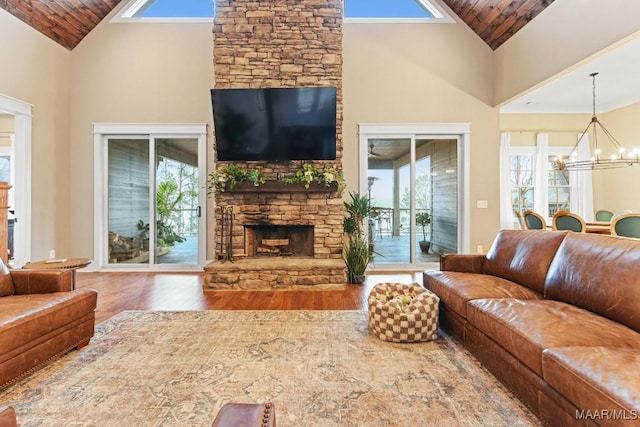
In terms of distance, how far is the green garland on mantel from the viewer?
484cm

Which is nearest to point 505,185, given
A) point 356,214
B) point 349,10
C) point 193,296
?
point 356,214

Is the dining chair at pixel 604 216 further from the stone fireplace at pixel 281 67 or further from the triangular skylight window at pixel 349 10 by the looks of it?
the stone fireplace at pixel 281 67

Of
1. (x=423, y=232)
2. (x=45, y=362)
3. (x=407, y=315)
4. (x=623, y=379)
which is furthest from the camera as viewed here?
(x=423, y=232)

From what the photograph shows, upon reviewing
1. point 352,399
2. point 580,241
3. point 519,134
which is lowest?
point 352,399

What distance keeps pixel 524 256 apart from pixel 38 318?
362cm

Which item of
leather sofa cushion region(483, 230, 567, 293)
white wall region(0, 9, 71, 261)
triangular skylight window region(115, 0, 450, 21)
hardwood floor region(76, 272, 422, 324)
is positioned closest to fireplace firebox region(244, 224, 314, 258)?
hardwood floor region(76, 272, 422, 324)

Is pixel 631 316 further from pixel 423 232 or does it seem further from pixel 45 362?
pixel 423 232

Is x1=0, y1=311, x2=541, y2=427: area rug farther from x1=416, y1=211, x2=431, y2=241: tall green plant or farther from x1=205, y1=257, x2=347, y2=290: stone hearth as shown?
x1=416, y1=211, x2=431, y2=241: tall green plant

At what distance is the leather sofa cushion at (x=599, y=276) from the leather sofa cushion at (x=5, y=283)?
402cm

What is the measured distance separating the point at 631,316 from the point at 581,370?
2.63ft

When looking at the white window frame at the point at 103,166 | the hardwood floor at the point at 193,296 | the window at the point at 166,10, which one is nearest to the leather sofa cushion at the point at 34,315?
the hardwood floor at the point at 193,296

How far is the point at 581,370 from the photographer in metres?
1.38

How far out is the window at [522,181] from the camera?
24.5 feet

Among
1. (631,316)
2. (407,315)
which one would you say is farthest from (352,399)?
(631,316)
